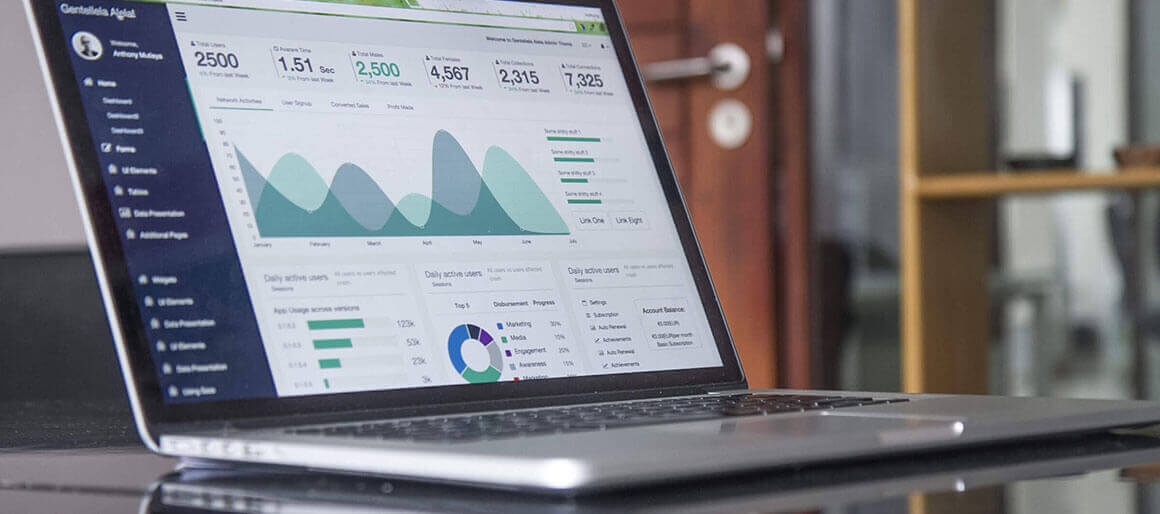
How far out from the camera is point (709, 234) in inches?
97.7

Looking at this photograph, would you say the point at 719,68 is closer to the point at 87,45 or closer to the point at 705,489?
the point at 87,45

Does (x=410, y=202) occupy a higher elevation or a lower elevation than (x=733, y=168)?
lower

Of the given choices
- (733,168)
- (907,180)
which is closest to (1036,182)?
(907,180)

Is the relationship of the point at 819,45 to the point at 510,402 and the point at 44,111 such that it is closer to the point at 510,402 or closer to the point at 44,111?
the point at 44,111

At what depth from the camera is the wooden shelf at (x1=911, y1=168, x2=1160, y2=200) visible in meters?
1.79

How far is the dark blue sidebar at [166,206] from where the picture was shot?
0.58m

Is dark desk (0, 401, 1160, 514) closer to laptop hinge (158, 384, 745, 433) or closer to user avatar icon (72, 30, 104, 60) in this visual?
laptop hinge (158, 384, 745, 433)

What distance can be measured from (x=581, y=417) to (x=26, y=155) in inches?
78.6

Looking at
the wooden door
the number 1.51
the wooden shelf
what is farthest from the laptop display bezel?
the wooden door

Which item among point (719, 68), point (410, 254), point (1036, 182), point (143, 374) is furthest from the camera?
point (719, 68)

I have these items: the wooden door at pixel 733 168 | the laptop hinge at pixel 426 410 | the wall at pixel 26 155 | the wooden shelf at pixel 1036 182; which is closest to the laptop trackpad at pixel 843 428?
the laptop hinge at pixel 426 410

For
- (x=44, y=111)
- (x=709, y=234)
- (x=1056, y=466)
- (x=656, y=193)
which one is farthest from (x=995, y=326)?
(x=1056, y=466)

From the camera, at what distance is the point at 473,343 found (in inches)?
26.5

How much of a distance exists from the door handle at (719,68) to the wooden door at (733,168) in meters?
0.01
